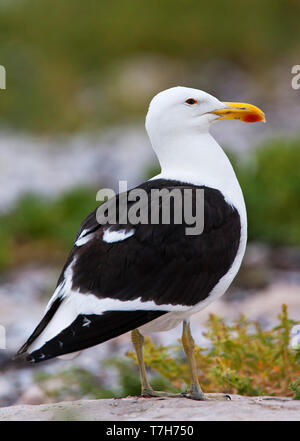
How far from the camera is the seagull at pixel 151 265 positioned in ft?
13.2

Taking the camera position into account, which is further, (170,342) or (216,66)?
(216,66)

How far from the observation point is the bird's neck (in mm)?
4523

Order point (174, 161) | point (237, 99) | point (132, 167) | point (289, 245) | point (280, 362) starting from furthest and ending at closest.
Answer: point (237, 99), point (132, 167), point (289, 245), point (280, 362), point (174, 161)

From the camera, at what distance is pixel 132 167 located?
12.5 m

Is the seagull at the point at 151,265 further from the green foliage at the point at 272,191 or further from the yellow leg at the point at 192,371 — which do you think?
the green foliage at the point at 272,191

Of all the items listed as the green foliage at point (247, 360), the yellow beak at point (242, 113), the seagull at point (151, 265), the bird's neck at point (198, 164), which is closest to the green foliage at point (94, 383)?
the green foliage at point (247, 360)

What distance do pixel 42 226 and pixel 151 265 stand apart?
228 inches

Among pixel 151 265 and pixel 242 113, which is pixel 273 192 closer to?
pixel 242 113

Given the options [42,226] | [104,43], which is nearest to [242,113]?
[42,226]

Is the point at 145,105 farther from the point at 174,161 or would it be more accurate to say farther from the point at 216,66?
the point at 174,161

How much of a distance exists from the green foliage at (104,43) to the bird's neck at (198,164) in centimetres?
1176

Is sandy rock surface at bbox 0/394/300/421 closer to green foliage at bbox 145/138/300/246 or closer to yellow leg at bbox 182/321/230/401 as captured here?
yellow leg at bbox 182/321/230/401

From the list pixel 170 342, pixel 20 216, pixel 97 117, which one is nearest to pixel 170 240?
pixel 170 342
